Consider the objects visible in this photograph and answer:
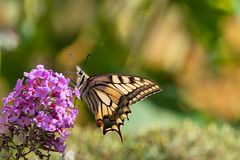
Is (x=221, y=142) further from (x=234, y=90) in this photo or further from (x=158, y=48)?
(x=234, y=90)

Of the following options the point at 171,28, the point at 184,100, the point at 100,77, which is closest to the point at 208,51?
the point at 184,100

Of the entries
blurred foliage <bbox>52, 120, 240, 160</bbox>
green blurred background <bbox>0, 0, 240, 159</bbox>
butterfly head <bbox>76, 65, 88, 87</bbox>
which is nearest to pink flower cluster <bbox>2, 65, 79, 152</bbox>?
butterfly head <bbox>76, 65, 88, 87</bbox>

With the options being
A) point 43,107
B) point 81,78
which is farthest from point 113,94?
point 43,107

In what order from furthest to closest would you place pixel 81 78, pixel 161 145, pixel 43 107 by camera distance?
pixel 161 145 → pixel 81 78 → pixel 43 107

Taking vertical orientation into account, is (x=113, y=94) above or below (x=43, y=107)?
above

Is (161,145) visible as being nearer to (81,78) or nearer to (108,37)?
(81,78)

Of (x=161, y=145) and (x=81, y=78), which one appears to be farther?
(x=161, y=145)

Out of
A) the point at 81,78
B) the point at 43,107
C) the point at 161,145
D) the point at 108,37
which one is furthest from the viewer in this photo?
the point at 108,37
